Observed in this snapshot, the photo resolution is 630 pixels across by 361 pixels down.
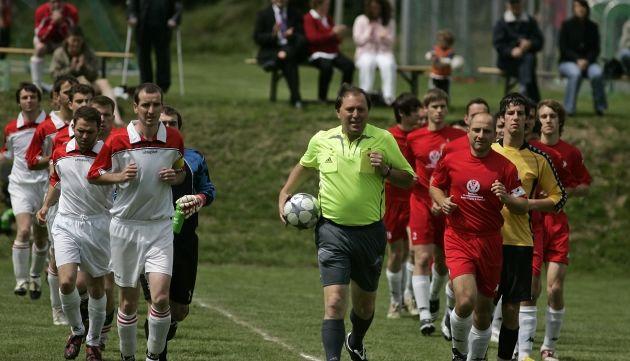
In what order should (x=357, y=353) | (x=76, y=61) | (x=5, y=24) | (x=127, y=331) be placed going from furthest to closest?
(x=5, y=24) → (x=76, y=61) → (x=357, y=353) → (x=127, y=331)

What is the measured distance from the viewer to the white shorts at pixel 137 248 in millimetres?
9789

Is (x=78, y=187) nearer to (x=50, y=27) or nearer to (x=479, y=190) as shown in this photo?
(x=479, y=190)

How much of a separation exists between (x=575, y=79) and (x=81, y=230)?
14508mm

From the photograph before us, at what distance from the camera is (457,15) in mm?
29266

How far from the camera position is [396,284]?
14.5 metres

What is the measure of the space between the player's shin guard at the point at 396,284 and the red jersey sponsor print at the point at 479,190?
4274mm

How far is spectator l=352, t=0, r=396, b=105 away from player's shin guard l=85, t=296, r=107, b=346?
13549 mm

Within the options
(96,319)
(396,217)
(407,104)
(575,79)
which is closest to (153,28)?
(575,79)

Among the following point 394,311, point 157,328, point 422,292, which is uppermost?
point 157,328

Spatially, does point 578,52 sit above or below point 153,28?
below

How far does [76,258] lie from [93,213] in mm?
394

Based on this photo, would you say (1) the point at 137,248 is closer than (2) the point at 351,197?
Yes

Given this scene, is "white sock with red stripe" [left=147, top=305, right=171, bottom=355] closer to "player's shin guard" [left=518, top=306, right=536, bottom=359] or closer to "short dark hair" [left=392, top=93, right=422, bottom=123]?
"player's shin guard" [left=518, top=306, right=536, bottom=359]

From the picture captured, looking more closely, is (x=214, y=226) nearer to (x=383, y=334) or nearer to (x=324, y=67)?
(x=324, y=67)
